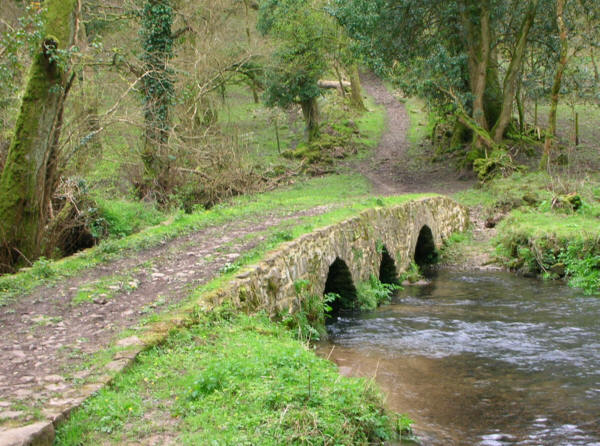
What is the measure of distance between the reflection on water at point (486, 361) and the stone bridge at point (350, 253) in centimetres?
91

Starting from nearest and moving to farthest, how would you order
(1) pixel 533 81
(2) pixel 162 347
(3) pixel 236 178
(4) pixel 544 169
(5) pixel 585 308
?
(2) pixel 162 347
(5) pixel 585 308
(3) pixel 236 178
(4) pixel 544 169
(1) pixel 533 81

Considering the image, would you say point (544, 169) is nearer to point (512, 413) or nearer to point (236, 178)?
point (236, 178)

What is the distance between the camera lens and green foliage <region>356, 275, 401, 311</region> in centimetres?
1089

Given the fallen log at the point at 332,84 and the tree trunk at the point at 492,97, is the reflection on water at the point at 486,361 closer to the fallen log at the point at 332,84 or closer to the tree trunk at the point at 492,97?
the tree trunk at the point at 492,97

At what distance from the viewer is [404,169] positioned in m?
25.4

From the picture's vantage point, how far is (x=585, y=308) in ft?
33.1

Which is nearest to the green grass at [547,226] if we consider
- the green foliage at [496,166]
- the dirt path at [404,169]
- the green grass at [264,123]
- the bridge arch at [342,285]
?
the green foliage at [496,166]

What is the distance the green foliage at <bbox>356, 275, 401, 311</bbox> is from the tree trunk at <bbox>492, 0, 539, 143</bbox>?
12159mm

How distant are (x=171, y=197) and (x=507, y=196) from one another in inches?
402

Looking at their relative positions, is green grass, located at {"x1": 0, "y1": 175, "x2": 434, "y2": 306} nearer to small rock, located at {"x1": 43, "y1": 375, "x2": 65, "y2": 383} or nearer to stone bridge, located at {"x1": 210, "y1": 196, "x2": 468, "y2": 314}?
stone bridge, located at {"x1": 210, "y1": 196, "x2": 468, "y2": 314}

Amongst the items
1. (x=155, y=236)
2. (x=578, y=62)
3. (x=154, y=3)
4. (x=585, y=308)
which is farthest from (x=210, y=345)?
(x=578, y=62)

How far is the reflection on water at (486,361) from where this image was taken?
5.55 meters

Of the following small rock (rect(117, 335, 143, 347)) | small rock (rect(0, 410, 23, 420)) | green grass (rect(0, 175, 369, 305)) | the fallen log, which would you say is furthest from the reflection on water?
the fallen log

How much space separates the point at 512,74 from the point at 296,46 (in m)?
9.26
